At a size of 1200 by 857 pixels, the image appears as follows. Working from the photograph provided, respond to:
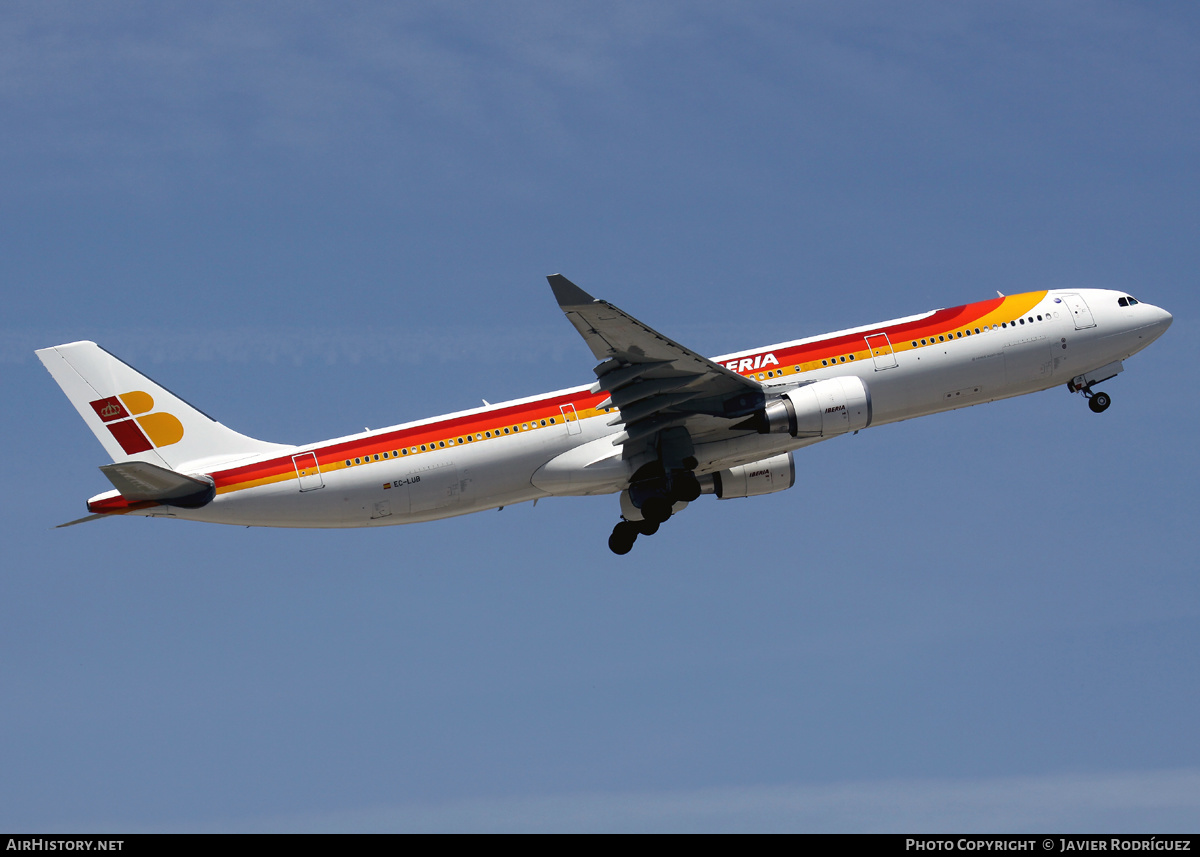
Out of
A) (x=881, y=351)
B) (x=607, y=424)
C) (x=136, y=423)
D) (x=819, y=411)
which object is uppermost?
(x=881, y=351)

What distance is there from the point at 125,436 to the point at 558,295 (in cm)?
1613

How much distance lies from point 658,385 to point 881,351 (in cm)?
786

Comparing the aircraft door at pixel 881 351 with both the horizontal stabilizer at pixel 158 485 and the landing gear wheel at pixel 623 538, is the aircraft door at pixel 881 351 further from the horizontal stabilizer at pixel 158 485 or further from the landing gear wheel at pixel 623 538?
the horizontal stabilizer at pixel 158 485

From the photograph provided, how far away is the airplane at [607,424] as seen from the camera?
129ft

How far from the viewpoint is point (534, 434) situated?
4056 centimetres

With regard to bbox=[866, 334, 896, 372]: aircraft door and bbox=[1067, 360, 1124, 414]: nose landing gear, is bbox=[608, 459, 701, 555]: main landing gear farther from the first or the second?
bbox=[1067, 360, 1124, 414]: nose landing gear

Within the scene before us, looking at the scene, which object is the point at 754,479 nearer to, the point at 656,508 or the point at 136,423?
the point at 656,508

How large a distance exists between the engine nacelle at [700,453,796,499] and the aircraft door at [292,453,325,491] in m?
13.4

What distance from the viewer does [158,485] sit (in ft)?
126

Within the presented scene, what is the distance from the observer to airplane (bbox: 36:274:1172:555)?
39.4 m

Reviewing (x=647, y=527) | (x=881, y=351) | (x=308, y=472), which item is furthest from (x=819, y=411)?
(x=308, y=472)
